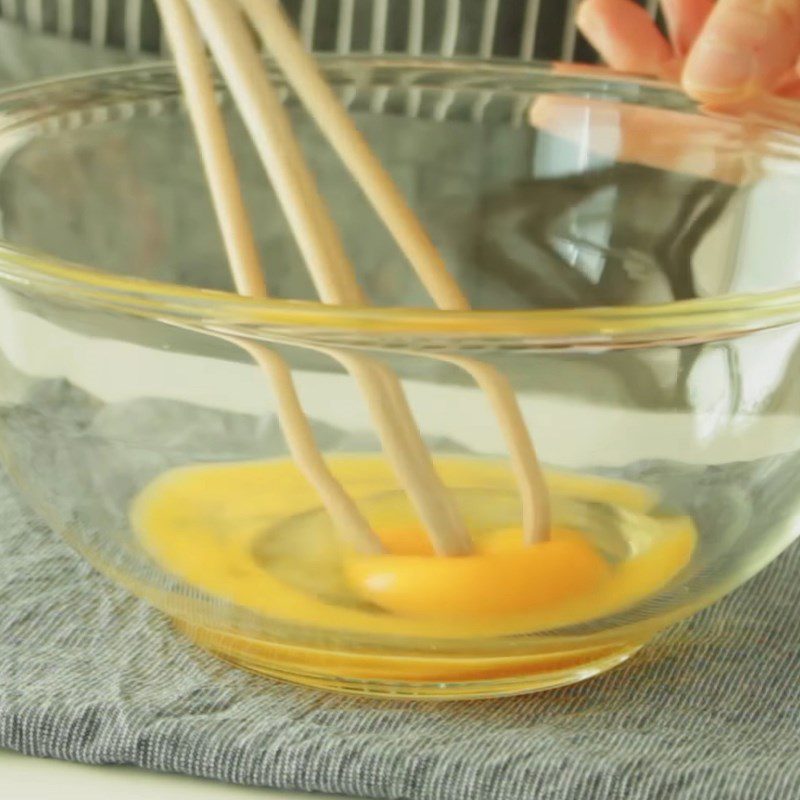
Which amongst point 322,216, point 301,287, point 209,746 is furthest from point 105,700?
point 301,287

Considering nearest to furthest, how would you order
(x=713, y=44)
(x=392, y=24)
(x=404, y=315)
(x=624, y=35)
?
(x=404, y=315) → (x=713, y=44) → (x=624, y=35) → (x=392, y=24)

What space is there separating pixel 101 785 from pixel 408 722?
0.26ft

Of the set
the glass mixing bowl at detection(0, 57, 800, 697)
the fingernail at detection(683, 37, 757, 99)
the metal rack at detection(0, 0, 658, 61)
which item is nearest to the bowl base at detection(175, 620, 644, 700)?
the glass mixing bowl at detection(0, 57, 800, 697)

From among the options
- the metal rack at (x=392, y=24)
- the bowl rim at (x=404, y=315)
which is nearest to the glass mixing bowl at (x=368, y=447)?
the bowl rim at (x=404, y=315)

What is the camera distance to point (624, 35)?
0.64 meters

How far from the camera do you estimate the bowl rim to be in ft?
1.05

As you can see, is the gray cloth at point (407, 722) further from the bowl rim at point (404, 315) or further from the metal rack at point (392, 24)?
the metal rack at point (392, 24)

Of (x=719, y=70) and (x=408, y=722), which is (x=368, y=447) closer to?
(x=408, y=722)

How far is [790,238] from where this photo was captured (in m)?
0.54

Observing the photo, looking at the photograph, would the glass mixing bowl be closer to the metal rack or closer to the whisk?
the whisk

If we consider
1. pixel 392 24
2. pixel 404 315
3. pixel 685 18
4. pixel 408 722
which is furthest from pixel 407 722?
pixel 392 24

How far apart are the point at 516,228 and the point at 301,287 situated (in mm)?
96

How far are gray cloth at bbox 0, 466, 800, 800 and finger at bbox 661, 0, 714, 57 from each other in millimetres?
309

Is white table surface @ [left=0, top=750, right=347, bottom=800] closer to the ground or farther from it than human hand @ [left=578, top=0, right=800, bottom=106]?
closer to the ground
